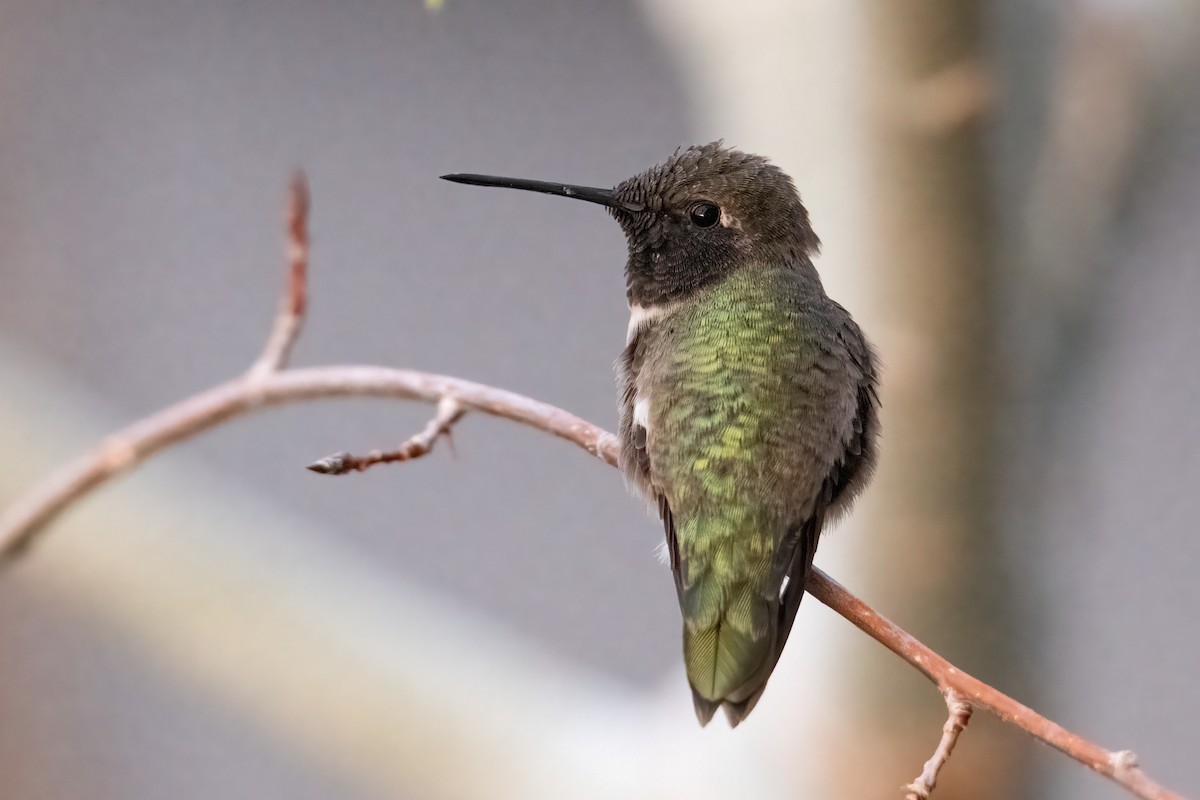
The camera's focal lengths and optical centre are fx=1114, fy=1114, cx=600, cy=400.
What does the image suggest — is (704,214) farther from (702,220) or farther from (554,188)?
(554,188)

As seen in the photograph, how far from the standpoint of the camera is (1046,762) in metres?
1.24

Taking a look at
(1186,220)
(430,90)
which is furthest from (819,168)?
(1186,220)

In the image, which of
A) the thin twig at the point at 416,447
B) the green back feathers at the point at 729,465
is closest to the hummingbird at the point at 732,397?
the green back feathers at the point at 729,465

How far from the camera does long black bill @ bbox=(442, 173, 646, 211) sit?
0.55 metres

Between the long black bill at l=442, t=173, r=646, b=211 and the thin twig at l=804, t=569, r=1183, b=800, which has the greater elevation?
the long black bill at l=442, t=173, r=646, b=211

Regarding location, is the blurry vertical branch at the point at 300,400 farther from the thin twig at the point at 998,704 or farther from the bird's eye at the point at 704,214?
the bird's eye at the point at 704,214

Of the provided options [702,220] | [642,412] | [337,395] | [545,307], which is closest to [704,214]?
[702,220]

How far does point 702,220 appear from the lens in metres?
0.71

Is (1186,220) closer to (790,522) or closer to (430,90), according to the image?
(430,90)

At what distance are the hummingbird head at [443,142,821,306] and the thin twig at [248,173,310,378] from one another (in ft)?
0.59

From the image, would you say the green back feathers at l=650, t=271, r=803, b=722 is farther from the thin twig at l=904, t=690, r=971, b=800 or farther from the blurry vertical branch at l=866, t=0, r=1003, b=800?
the blurry vertical branch at l=866, t=0, r=1003, b=800

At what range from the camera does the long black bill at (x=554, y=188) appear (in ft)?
1.81

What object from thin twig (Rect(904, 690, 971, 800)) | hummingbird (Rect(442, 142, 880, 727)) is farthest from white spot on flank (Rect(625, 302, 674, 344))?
thin twig (Rect(904, 690, 971, 800))

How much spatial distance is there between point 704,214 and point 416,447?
23 centimetres
